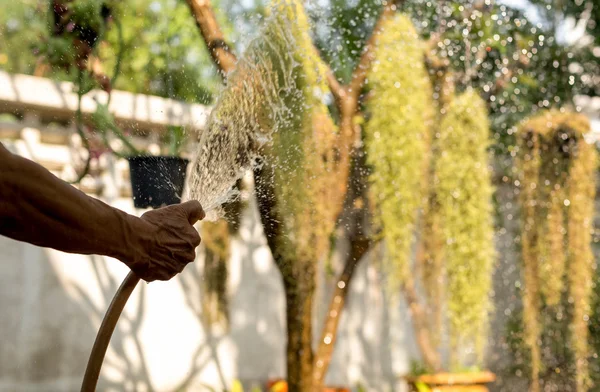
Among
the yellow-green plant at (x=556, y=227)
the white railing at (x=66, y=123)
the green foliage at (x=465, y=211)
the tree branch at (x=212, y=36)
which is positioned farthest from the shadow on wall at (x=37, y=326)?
the yellow-green plant at (x=556, y=227)

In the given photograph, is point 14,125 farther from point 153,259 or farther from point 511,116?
point 511,116

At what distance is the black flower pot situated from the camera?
201 centimetres

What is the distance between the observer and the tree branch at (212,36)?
2178 millimetres

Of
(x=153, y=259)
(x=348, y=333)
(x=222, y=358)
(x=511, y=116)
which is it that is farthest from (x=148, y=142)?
(x=153, y=259)

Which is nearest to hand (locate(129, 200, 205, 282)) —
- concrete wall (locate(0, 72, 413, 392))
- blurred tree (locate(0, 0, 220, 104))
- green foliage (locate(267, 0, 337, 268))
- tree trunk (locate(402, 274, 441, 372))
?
blurred tree (locate(0, 0, 220, 104))

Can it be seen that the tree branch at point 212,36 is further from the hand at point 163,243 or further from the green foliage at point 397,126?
the hand at point 163,243

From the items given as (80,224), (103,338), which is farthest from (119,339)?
(80,224)

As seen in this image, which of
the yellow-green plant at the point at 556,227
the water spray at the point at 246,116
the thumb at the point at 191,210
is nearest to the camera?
the thumb at the point at 191,210

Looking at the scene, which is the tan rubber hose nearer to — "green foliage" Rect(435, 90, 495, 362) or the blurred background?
the blurred background

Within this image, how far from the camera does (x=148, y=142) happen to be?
3.24m

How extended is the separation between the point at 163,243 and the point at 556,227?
356 centimetres

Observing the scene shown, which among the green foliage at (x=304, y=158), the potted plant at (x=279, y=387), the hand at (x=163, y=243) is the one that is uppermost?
the green foliage at (x=304, y=158)

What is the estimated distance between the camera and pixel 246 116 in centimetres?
191

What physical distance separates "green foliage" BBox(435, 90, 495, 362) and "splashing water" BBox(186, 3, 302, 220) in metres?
1.54
